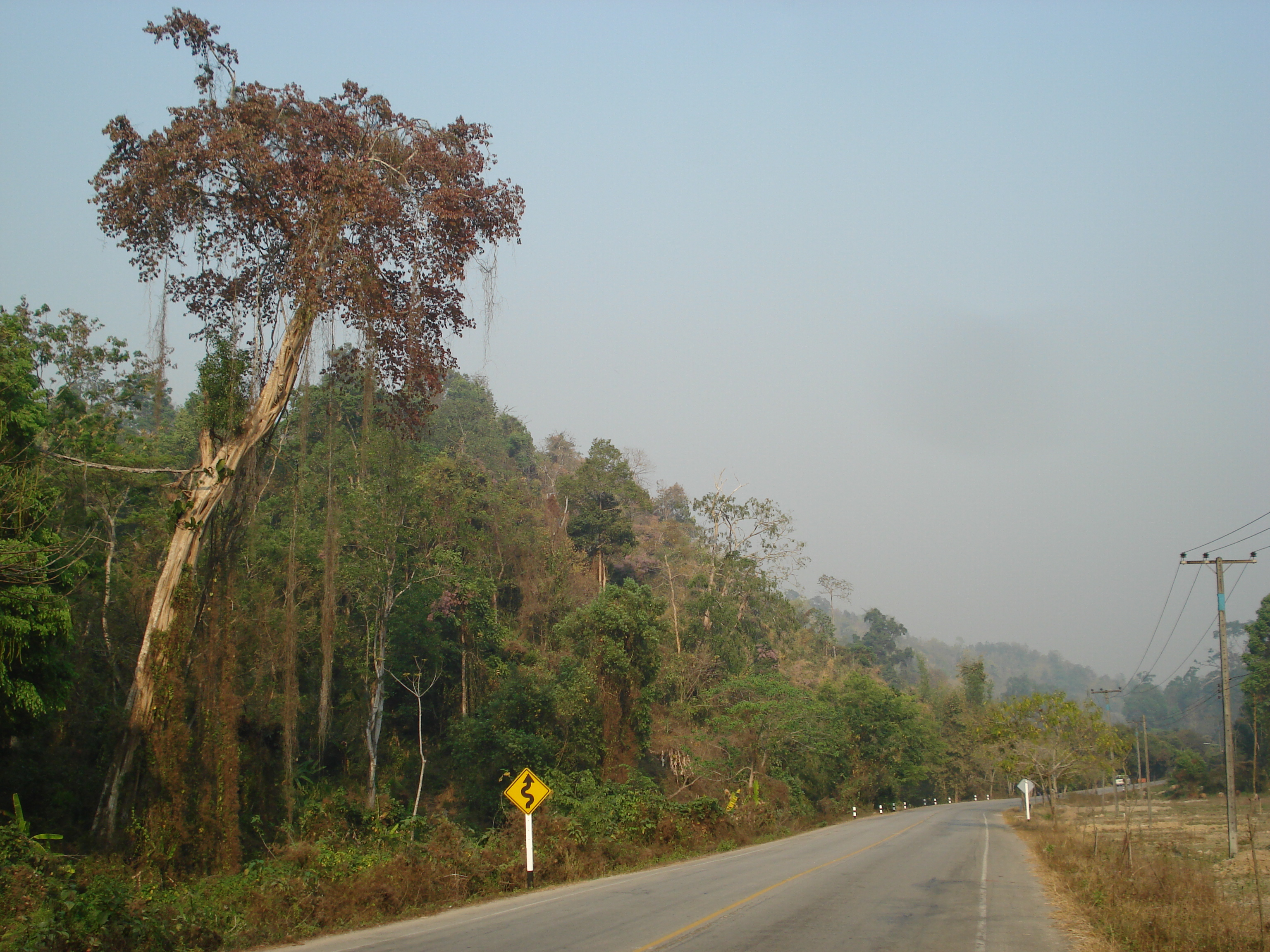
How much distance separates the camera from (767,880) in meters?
15.0

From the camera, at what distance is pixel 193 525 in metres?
13.9

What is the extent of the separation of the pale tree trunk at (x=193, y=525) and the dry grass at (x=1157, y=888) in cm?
1313

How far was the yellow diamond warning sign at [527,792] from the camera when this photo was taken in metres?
14.3

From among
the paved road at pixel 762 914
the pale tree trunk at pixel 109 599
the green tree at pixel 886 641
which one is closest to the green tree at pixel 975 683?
the green tree at pixel 886 641

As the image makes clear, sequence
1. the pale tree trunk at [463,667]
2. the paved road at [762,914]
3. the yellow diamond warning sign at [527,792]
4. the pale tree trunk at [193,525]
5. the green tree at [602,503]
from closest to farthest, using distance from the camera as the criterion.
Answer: the paved road at [762,914], the pale tree trunk at [193,525], the yellow diamond warning sign at [527,792], the pale tree trunk at [463,667], the green tree at [602,503]

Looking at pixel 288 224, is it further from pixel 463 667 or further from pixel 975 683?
pixel 975 683

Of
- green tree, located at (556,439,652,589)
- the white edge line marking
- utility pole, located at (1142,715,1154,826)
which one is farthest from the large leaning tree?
green tree, located at (556,439,652,589)

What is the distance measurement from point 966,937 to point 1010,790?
316ft

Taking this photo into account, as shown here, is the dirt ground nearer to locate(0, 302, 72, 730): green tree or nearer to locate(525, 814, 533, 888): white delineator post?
locate(525, 814, 533, 888): white delineator post

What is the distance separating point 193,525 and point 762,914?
10.2 meters

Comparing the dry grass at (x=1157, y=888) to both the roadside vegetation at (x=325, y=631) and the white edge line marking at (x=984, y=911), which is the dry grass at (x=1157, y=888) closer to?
the white edge line marking at (x=984, y=911)

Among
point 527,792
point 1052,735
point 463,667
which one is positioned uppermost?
point 463,667

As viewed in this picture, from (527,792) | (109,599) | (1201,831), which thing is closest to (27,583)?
(527,792)

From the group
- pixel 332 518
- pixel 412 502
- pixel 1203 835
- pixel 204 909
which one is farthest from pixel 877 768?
pixel 204 909
